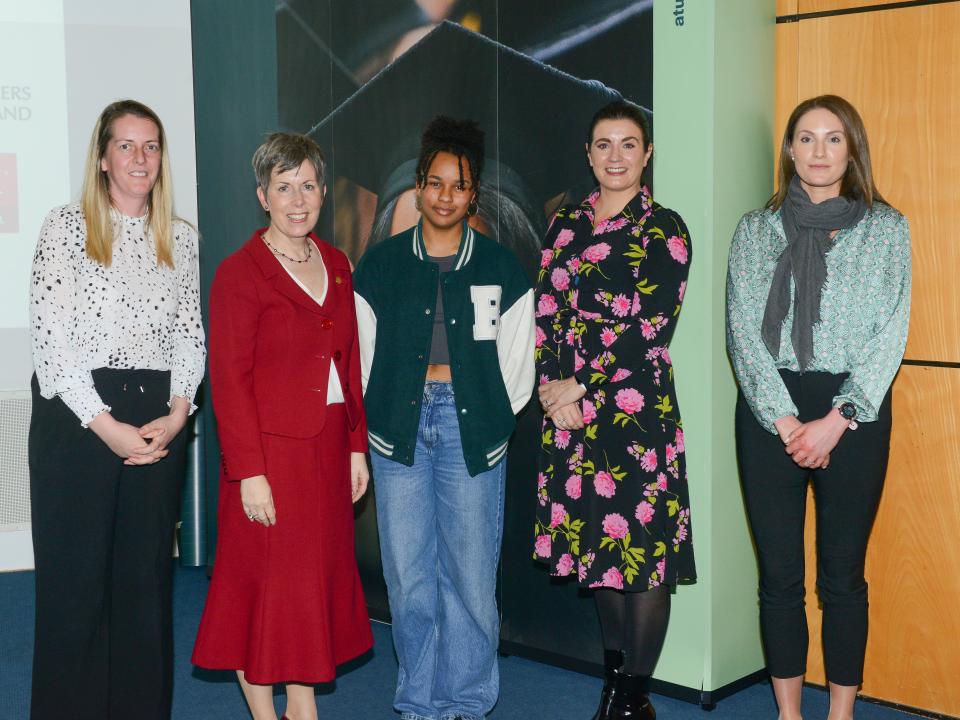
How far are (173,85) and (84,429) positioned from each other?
2850 millimetres

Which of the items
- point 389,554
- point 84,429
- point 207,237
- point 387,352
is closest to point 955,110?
point 387,352

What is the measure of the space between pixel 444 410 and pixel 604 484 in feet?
1.63

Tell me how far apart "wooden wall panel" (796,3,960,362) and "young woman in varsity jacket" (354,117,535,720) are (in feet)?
3.84

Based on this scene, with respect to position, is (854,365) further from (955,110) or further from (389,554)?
(389,554)

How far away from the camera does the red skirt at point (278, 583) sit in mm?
2691

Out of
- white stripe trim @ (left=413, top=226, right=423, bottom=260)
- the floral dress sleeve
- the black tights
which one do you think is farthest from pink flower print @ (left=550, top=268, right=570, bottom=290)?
the black tights

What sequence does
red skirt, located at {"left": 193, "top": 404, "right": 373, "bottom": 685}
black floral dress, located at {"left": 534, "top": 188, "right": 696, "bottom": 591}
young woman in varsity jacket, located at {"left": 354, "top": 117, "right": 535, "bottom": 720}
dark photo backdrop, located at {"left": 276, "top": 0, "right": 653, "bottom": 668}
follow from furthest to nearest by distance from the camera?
1. dark photo backdrop, located at {"left": 276, "top": 0, "right": 653, "bottom": 668}
2. young woman in varsity jacket, located at {"left": 354, "top": 117, "right": 535, "bottom": 720}
3. black floral dress, located at {"left": 534, "top": 188, "right": 696, "bottom": 591}
4. red skirt, located at {"left": 193, "top": 404, "right": 373, "bottom": 685}

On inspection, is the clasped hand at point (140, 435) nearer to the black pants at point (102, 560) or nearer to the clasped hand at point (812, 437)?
the black pants at point (102, 560)

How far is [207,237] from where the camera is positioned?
16.5ft

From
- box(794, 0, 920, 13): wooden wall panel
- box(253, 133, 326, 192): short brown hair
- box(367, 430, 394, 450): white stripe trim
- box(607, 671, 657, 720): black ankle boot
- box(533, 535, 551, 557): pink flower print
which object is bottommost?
box(607, 671, 657, 720): black ankle boot

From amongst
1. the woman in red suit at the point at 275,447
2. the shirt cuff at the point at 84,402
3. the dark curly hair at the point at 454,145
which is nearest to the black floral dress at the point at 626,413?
the dark curly hair at the point at 454,145

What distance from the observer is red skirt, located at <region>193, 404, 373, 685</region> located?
2.69 meters

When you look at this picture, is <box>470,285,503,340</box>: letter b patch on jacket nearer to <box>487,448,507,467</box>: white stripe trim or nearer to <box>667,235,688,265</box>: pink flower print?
<box>487,448,507,467</box>: white stripe trim

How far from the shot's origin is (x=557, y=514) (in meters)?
3.02
